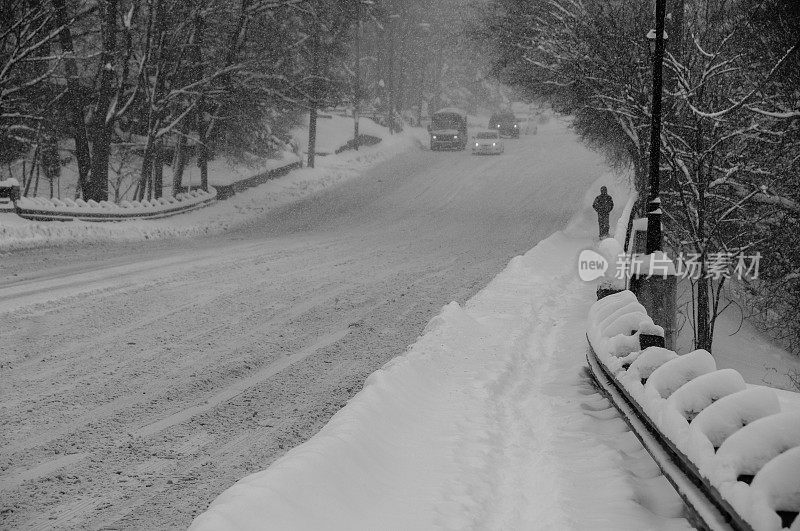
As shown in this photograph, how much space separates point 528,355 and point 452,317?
5.05 feet

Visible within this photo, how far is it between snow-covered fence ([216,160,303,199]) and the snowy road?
714cm

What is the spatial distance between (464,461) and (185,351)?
191 inches

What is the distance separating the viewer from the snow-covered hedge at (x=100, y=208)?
18.4 m

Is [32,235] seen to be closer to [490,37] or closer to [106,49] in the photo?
[106,49]

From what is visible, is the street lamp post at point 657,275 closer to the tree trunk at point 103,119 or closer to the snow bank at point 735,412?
the snow bank at point 735,412

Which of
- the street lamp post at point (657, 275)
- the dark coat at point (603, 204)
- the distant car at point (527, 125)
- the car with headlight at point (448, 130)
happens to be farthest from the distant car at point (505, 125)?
the street lamp post at point (657, 275)

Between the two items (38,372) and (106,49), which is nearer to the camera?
(38,372)

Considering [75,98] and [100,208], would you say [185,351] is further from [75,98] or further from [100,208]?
[75,98]

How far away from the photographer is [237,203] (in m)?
29.4

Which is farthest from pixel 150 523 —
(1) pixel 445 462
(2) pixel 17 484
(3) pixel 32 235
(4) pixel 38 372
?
(3) pixel 32 235

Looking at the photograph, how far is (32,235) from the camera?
17.1m

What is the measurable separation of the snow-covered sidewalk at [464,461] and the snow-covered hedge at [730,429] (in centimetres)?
54

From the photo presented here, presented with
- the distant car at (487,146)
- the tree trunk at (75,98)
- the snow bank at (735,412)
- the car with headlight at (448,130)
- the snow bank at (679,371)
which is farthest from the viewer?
the car with headlight at (448,130)

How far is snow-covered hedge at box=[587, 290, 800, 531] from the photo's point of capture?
140 inches
